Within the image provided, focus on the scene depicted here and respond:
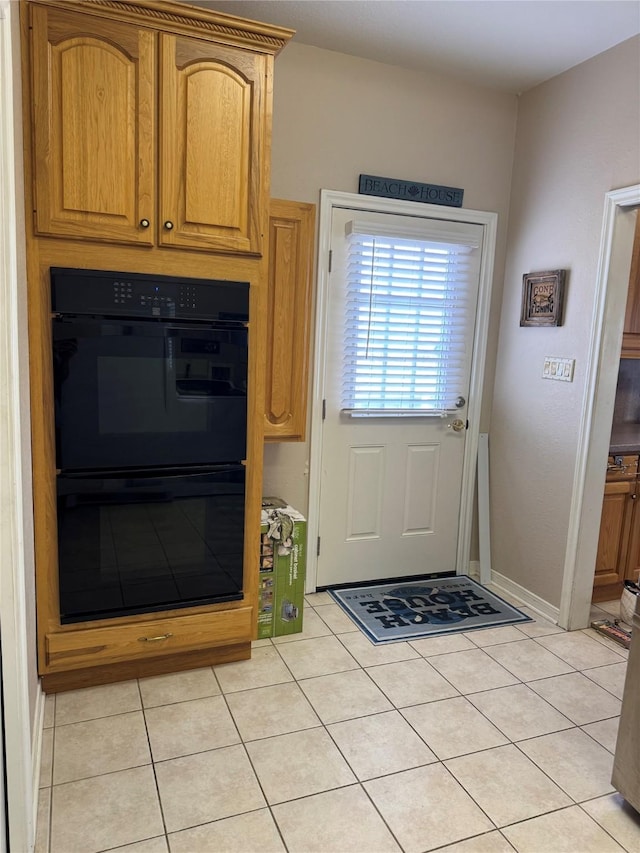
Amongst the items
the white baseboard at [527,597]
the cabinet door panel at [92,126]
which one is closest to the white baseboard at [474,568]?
the white baseboard at [527,597]

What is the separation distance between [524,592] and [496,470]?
688 mm

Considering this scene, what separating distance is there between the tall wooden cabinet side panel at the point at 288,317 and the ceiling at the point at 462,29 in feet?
2.64

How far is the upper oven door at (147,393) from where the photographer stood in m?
2.04

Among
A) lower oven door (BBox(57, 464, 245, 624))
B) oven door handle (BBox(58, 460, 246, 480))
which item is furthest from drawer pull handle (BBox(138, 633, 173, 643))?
oven door handle (BBox(58, 460, 246, 480))

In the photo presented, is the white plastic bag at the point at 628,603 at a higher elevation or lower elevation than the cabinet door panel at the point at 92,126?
lower

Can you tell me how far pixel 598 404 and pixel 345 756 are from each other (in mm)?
1909

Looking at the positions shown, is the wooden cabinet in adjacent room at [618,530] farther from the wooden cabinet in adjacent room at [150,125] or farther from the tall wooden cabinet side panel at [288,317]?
the wooden cabinet in adjacent room at [150,125]

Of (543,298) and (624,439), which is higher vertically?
(543,298)

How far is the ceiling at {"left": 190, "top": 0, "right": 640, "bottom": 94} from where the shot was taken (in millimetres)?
2416

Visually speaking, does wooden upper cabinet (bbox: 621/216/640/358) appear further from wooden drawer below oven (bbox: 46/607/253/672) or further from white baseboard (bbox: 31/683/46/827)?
white baseboard (bbox: 31/683/46/827)

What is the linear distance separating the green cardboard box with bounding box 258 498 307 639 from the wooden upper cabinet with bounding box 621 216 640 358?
6.71 feet

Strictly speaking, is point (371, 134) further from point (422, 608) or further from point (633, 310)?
point (422, 608)

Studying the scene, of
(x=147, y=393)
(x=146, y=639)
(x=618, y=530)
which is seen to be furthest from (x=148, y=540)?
(x=618, y=530)

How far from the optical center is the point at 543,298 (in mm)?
3090
